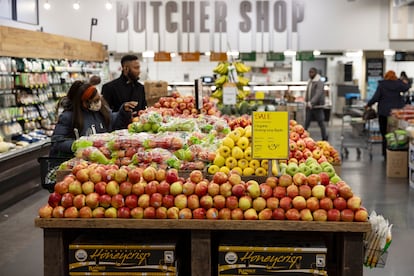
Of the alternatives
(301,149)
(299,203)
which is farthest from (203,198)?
(301,149)

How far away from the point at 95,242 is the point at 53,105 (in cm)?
805

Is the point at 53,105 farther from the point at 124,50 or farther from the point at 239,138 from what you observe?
the point at 239,138

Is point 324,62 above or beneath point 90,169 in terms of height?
above

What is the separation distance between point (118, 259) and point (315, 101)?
11.3m

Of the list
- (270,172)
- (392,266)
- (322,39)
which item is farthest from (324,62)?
(270,172)

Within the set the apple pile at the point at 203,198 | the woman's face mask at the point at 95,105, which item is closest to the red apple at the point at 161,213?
the apple pile at the point at 203,198

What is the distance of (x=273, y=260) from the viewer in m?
3.49

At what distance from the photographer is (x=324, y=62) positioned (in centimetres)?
2625

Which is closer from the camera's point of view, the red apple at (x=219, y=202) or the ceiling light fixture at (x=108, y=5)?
the red apple at (x=219, y=202)

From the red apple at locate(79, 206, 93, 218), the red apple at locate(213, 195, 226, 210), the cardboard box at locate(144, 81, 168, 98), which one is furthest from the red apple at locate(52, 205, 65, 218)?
the cardboard box at locate(144, 81, 168, 98)

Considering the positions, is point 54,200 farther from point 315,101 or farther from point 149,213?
point 315,101

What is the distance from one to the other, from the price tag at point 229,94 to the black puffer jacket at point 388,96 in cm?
372

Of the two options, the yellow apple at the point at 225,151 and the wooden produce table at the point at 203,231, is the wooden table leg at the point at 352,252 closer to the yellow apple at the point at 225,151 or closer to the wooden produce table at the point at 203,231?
the wooden produce table at the point at 203,231

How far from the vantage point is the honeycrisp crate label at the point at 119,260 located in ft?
11.6
